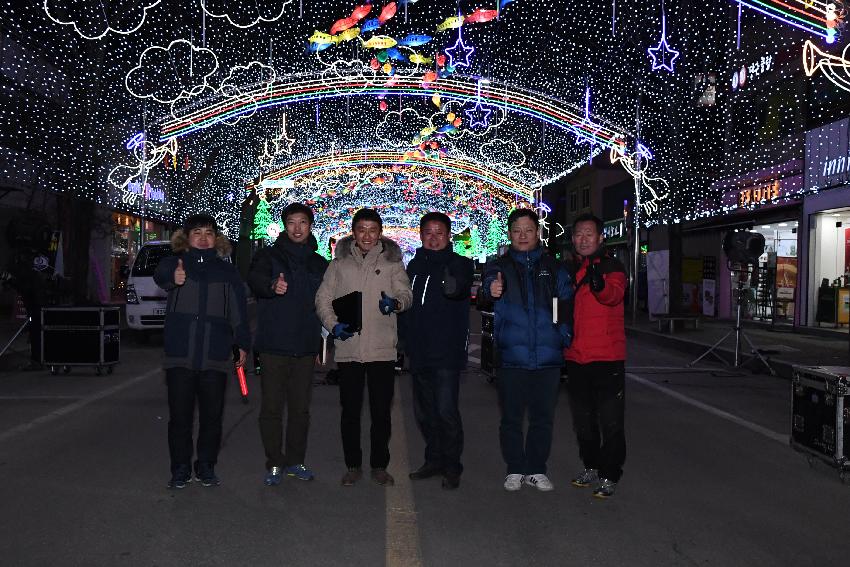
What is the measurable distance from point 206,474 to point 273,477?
445 mm

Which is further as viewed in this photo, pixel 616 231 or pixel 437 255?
pixel 616 231

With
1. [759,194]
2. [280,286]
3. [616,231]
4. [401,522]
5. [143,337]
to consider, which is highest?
[616,231]

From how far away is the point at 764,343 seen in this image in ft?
Result: 59.0

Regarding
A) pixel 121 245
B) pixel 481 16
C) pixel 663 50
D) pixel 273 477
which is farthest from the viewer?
pixel 121 245

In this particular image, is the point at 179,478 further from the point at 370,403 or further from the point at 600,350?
the point at 600,350

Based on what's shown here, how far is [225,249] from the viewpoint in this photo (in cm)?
598

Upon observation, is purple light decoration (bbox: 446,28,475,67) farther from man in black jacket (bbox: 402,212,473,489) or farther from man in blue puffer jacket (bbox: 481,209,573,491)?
man in blue puffer jacket (bbox: 481,209,573,491)

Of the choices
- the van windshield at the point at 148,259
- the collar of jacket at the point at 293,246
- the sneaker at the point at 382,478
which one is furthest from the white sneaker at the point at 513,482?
the van windshield at the point at 148,259

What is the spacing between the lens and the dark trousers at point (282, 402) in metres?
5.87

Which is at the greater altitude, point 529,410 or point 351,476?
point 529,410

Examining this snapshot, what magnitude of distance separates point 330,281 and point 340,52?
643 inches

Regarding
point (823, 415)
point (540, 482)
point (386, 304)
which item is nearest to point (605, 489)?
point (540, 482)

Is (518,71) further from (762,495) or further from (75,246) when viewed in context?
(762,495)

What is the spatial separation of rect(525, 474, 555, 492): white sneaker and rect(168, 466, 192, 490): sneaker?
228 cm
